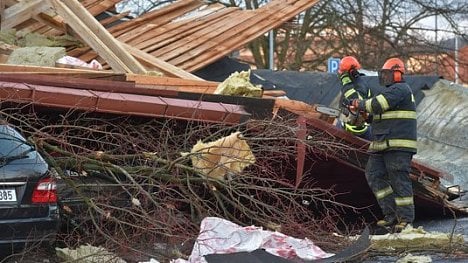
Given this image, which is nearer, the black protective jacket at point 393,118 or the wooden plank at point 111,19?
the black protective jacket at point 393,118

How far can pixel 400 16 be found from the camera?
28.2 m

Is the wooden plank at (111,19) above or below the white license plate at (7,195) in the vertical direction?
below

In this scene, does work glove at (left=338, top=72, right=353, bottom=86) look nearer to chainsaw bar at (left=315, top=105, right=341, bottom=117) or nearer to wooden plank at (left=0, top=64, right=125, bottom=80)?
chainsaw bar at (left=315, top=105, right=341, bottom=117)

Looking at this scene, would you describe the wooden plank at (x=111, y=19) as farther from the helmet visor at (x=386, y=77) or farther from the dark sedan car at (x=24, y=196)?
the dark sedan car at (x=24, y=196)

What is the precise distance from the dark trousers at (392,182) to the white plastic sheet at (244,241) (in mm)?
2136

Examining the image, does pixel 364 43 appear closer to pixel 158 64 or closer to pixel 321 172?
pixel 158 64

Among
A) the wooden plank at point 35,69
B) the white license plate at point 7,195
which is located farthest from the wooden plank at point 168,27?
the white license plate at point 7,195

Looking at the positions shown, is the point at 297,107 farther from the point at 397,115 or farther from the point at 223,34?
the point at 223,34

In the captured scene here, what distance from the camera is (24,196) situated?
624 cm

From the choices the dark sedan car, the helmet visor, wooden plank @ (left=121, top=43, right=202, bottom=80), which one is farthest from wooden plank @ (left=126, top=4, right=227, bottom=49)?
the dark sedan car

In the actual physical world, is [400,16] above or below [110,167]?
below

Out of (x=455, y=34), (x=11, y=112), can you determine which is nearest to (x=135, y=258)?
(x=11, y=112)

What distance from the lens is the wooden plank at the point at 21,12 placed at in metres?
11.7

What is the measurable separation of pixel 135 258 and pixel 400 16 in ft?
76.7
